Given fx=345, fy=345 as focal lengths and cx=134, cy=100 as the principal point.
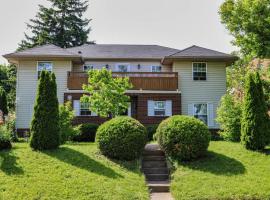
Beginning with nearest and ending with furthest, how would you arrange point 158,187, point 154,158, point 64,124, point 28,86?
point 158,187, point 154,158, point 64,124, point 28,86

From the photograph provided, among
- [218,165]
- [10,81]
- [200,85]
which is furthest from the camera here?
[10,81]

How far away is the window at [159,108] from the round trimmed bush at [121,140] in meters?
10.3

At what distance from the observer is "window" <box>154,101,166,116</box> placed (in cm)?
2325

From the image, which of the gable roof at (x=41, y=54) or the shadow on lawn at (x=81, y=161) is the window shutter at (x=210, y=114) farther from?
the shadow on lawn at (x=81, y=161)

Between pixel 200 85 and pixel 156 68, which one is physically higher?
pixel 156 68

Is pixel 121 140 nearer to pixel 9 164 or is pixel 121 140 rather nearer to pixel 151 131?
pixel 9 164

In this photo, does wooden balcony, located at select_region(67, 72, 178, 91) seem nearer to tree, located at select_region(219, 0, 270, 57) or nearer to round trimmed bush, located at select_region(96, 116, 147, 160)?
tree, located at select_region(219, 0, 270, 57)

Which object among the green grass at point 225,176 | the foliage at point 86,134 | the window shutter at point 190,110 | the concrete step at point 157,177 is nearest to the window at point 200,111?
the window shutter at point 190,110

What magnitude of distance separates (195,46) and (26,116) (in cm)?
1297

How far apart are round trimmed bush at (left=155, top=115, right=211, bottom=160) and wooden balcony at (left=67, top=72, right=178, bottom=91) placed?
34.0 ft

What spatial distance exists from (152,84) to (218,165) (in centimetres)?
1189

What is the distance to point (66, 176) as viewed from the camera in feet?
34.9

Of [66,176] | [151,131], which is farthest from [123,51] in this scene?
[66,176]

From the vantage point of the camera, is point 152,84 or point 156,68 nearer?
point 152,84
